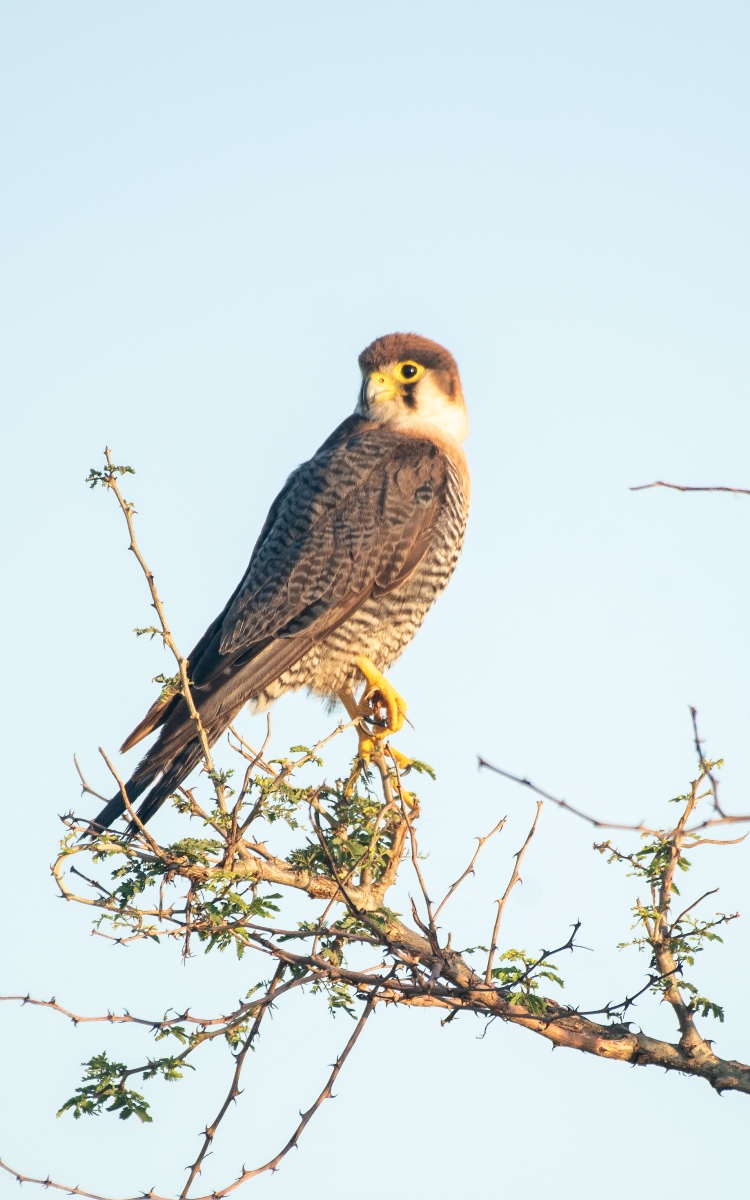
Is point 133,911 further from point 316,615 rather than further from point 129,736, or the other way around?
point 316,615

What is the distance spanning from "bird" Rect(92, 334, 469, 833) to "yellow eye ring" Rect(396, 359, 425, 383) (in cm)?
24

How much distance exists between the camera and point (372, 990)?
10.4 feet

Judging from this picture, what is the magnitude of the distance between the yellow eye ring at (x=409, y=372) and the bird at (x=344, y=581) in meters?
0.24

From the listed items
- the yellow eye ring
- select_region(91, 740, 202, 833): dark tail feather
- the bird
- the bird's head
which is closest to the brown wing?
the bird

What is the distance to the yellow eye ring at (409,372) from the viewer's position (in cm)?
616

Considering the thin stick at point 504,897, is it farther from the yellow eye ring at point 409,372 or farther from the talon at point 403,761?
the yellow eye ring at point 409,372

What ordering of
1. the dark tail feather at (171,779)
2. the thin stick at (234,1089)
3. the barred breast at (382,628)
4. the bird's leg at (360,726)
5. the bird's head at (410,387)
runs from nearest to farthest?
the thin stick at (234,1089), the dark tail feather at (171,779), the bird's leg at (360,726), the barred breast at (382,628), the bird's head at (410,387)

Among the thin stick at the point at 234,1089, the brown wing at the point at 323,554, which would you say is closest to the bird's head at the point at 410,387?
the brown wing at the point at 323,554

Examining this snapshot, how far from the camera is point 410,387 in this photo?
6176mm

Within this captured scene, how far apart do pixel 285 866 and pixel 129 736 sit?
1273mm

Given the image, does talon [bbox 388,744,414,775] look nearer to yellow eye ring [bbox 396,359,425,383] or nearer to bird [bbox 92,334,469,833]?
bird [bbox 92,334,469,833]

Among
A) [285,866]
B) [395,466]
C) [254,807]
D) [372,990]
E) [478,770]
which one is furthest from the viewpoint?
[395,466]

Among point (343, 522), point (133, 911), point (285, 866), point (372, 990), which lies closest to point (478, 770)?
point (372, 990)

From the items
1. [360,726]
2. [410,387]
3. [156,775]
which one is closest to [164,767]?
[156,775]
